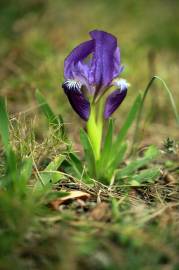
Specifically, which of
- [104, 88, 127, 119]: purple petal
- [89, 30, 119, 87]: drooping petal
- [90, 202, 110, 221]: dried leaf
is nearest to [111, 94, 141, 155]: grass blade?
[104, 88, 127, 119]: purple petal

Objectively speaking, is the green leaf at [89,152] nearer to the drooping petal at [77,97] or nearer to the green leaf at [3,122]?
the drooping petal at [77,97]

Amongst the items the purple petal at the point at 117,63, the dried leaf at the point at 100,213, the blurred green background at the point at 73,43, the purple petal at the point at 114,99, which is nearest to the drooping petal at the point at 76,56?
the purple petal at the point at 117,63

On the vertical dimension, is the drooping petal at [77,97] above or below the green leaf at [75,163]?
above

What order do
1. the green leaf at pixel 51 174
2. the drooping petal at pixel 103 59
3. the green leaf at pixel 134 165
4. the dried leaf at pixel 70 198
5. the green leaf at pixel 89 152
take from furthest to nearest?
the green leaf at pixel 134 165 → the green leaf at pixel 89 152 → the drooping petal at pixel 103 59 → the green leaf at pixel 51 174 → the dried leaf at pixel 70 198

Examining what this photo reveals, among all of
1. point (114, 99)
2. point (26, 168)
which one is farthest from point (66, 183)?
point (114, 99)

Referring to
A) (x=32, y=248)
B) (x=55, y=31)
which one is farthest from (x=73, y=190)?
(x=55, y=31)

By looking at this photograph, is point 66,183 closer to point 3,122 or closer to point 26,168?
point 26,168

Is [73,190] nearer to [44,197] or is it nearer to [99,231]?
[44,197]
